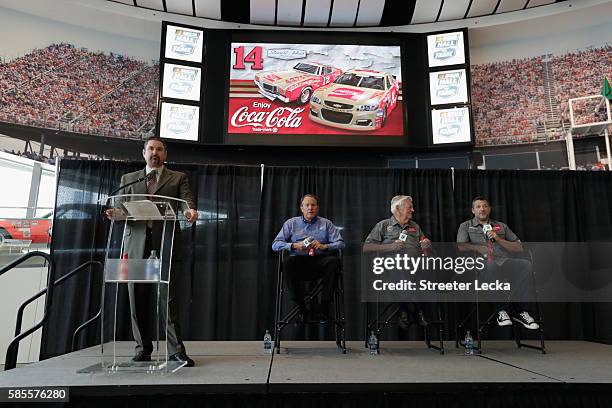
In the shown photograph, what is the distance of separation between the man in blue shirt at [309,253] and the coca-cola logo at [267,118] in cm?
273

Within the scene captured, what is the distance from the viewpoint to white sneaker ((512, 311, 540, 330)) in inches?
143

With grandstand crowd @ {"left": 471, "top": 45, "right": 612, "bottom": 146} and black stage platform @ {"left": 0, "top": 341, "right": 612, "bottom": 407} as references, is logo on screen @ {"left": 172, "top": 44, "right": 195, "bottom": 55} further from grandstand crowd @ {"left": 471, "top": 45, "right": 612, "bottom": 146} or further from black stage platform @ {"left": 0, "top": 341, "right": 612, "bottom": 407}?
black stage platform @ {"left": 0, "top": 341, "right": 612, "bottom": 407}

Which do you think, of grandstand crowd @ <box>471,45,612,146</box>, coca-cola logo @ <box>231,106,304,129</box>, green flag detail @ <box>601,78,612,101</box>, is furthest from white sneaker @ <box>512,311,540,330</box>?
green flag detail @ <box>601,78,612,101</box>

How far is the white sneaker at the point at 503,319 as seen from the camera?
3.76 metres

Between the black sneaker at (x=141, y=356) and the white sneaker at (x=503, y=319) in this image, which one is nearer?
the black sneaker at (x=141, y=356)

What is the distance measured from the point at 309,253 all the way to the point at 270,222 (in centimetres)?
111

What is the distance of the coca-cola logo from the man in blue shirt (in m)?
2.73

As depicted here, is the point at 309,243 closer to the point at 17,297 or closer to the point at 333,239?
the point at 333,239

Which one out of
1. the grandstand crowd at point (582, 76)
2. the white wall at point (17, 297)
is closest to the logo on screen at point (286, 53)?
the grandstand crowd at point (582, 76)

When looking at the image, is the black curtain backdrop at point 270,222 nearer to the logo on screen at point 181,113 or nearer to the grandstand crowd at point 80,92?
the logo on screen at point 181,113

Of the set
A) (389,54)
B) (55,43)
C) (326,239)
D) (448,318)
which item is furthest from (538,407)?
(55,43)

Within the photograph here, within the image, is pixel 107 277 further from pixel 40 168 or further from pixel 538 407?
pixel 40 168

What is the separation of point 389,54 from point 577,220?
355 centimetres

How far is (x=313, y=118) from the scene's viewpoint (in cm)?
666
